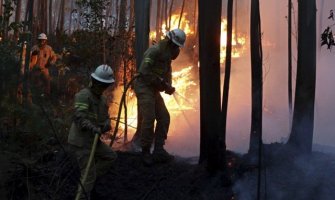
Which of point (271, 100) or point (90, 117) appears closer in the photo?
point (90, 117)

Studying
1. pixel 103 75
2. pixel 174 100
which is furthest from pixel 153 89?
pixel 174 100

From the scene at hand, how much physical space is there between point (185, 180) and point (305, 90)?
6.77 feet

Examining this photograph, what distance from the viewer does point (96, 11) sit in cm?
1383

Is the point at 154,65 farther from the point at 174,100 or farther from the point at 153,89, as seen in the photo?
the point at 174,100

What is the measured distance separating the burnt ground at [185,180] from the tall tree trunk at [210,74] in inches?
14.8

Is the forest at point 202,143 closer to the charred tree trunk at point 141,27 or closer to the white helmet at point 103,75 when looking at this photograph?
the charred tree trunk at point 141,27

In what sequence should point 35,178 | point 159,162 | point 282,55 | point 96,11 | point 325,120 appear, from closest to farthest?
1. point 35,178
2. point 159,162
3. point 325,120
4. point 96,11
5. point 282,55

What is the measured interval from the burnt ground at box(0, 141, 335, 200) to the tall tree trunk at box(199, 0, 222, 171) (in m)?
0.38

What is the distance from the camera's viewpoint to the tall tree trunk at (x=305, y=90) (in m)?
6.84

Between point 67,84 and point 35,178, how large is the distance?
10386mm

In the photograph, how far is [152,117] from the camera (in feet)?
24.3

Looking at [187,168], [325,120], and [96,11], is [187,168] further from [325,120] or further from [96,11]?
[96,11]

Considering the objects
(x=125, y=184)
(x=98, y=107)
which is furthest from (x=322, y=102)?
(x=98, y=107)

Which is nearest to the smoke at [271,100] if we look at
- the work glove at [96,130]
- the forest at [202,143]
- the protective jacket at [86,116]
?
the forest at [202,143]
